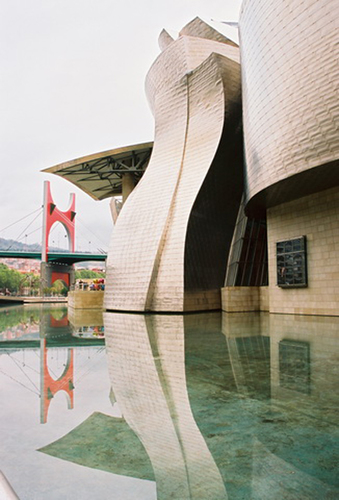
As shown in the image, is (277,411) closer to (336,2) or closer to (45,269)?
(336,2)

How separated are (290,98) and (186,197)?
5.16m

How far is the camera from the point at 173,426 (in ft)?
8.55

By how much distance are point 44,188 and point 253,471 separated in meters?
47.9

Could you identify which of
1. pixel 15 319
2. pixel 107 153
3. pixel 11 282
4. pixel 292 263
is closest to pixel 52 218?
pixel 11 282

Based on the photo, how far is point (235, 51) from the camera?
16906 millimetres

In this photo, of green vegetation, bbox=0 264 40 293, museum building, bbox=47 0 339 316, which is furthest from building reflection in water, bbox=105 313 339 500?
green vegetation, bbox=0 264 40 293

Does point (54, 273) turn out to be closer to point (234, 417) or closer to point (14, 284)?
point (14, 284)

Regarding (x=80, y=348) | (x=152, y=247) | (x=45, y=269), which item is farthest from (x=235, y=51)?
(x=45, y=269)

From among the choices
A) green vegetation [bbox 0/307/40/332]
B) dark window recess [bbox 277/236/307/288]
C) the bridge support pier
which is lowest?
green vegetation [bbox 0/307/40/332]

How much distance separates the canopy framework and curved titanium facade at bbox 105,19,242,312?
491 centimetres

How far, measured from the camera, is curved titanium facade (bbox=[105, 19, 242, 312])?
1420 centimetres

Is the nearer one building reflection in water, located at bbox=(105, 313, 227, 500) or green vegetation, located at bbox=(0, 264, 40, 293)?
building reflection in water, located at bbox=(105, 313, 227, 500)

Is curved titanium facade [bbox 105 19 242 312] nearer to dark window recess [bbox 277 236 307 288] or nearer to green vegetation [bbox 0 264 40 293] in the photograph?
dark window recess [bbox 277 236 307 288]

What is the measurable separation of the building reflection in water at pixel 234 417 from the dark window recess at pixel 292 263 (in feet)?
22.2
